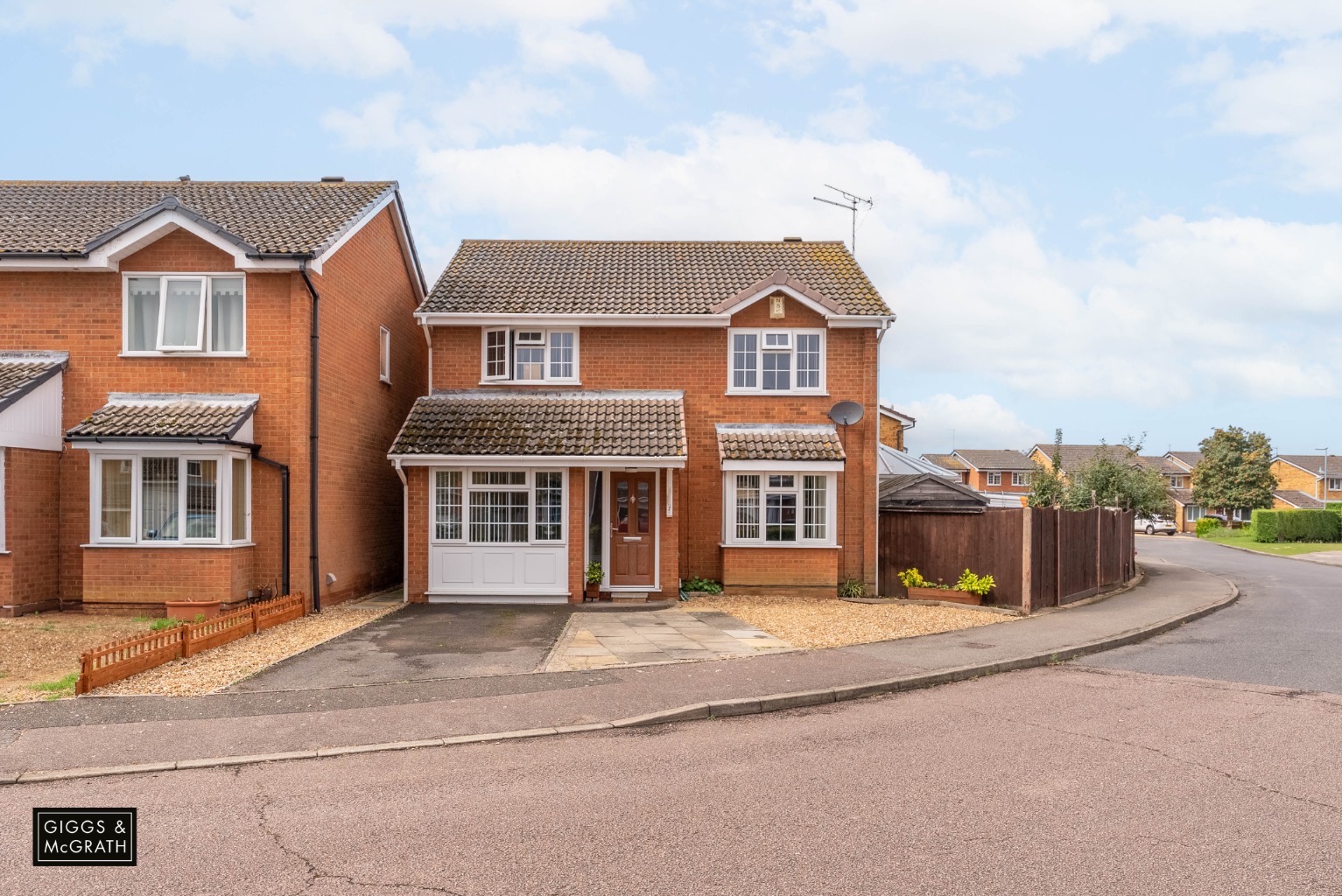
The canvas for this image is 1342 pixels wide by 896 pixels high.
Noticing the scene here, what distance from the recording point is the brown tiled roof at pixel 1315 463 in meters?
83.1

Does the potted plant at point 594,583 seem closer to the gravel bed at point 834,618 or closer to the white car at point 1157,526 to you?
the gravel bed at point 834,618

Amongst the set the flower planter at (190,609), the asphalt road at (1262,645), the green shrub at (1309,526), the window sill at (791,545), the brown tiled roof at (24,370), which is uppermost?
the brown tiled roof at (24,370)

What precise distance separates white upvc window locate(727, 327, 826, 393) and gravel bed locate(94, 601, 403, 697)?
802 centimetres

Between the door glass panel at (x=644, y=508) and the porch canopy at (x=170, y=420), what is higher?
the porch canopy at (x=170, y=420)

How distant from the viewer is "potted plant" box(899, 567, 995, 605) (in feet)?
54.7

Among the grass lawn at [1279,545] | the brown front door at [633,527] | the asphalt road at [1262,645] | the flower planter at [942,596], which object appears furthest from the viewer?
the grass lawn at [1279,545]

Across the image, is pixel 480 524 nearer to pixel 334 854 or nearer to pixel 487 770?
pixel 487 770

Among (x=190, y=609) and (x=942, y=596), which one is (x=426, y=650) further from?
(x=942, y=596)

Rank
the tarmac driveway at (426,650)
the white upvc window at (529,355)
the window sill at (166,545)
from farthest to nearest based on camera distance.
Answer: the white upvc window at (529,355) < the window sill at (166,545) < the tarmac driveway at (426,650)

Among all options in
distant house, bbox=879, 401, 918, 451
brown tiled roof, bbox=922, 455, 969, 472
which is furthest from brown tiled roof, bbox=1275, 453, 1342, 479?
distant house, bbox=879, 401, 918, 451

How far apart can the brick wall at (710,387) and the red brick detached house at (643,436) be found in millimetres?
34

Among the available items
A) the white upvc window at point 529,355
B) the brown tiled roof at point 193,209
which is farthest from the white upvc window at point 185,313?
the white upvc window at point 529,355

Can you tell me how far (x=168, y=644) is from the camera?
34.0 feet

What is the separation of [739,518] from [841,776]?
428 inches
